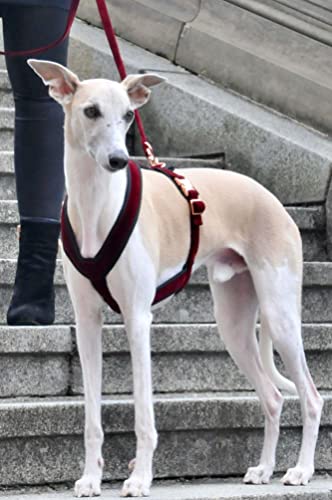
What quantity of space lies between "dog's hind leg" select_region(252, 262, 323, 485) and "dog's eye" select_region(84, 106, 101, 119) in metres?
1.03

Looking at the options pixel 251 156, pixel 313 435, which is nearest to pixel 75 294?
pixel 313 435

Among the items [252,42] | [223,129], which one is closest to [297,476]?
[223,129]

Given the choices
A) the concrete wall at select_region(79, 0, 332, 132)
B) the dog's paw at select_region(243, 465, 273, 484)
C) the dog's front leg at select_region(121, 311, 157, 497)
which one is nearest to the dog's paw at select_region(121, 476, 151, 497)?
the dog's front leg at select_region(121, 311, 157, 497)

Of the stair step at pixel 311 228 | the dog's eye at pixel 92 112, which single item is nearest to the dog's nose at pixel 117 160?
the dog's eye at pixel 92 112

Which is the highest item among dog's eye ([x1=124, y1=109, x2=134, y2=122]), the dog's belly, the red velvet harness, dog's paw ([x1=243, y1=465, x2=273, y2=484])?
dog's eye ([x1=124, y1=109, x2=134, y2=122])

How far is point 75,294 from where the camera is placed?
15.7ft

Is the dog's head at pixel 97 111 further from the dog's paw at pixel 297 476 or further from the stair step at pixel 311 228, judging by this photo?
the stair step at pixel 311 228

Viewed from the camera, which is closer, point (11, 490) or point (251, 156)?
point (11, 490)

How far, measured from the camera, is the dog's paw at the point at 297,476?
5.03m

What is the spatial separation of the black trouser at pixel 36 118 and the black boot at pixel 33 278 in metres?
0.07

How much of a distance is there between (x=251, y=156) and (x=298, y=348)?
2.33 meters

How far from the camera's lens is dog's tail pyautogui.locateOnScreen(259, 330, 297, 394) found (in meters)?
5.44

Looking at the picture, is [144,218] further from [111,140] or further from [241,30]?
[241,30]

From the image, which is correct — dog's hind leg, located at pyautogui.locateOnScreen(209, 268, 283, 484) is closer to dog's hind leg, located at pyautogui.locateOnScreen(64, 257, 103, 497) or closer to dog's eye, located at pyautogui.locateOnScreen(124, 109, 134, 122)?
dog's hind leg, located at pyautogui.locateOnScreen(64, 257, 103, 497)
